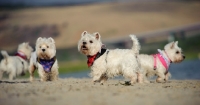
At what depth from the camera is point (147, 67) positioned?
14.6 meters

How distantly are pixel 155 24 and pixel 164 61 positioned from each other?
65.9m

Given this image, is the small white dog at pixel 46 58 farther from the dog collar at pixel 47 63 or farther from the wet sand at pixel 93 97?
the wet sand at pixel 93 97

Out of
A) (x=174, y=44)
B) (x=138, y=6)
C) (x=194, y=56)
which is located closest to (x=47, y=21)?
(x=138, y=6)

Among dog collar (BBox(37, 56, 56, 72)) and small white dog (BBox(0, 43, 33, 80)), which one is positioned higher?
small white dog (BBox(0, 43, 33, 80))

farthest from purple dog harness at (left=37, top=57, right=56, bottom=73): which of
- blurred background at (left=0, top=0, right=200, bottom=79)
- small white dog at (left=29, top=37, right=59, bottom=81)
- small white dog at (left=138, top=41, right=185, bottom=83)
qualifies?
blurred background at (left=0, top=0, right=200, bottom=79)

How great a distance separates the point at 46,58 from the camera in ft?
46.4

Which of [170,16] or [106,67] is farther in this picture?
[170,16]

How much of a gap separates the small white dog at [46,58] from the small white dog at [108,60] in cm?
131

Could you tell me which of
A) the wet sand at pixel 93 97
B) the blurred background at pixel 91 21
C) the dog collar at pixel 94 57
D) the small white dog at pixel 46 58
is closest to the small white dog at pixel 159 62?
the dog collar at pixel 94 57

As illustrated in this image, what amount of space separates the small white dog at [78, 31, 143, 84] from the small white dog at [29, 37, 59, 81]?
131cm

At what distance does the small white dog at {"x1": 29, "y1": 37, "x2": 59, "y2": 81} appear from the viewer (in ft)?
45.4

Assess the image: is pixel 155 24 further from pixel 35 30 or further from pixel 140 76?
pixel 140 76

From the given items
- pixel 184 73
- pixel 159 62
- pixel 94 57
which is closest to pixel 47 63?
pixel 94 57

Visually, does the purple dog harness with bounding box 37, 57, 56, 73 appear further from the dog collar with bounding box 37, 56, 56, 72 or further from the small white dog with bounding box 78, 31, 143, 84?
the small white dog with bounding box 78, 31, 143, 84
